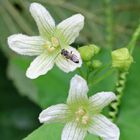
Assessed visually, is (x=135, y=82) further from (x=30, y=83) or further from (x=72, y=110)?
(x=30, y=83)

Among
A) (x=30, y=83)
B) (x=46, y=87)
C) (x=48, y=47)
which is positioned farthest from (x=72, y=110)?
(x=30, y=83)

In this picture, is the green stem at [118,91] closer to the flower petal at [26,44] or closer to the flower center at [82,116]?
the flower center at [82,116]

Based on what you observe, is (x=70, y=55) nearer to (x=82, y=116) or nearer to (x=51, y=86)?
(x=82, y=116)

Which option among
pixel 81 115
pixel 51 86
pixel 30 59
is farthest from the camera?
pixel 30 59

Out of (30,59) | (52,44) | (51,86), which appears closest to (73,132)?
(52,44)

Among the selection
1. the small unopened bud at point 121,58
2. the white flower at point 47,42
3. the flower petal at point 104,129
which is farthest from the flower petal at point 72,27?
the flower petal at point 104,129

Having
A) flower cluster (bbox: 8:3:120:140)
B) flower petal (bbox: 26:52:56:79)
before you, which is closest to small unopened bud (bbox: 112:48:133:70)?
flower cluster (bbox: 8:3:120:140)
